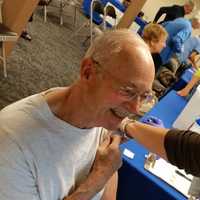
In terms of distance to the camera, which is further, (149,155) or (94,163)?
(149,155)

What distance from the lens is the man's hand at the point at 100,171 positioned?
1181mm

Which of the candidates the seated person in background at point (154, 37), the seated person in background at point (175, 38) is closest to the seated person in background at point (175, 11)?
the seated person in background at point (175, 38)

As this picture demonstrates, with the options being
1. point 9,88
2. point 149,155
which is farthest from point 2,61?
point 149,155

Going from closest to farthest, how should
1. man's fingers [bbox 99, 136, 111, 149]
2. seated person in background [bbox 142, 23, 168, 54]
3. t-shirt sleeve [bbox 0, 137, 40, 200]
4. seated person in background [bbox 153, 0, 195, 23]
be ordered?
1. t-shirt sleeve [bbox 0, 137, 40, 200]
2. man's fingers [bbox 99, 136, 111, 149]
3. seated person in background [bbox 142, 23, 168, 54]
4. seated person in background [bbox 153, 0, 195, 23]

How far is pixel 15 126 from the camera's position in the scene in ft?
3.30

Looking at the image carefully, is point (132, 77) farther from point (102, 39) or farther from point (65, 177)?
point (65, 177)

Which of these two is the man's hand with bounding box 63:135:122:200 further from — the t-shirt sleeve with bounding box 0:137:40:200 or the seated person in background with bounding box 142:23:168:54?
the seated person in background with bounding box 142:23:168:54

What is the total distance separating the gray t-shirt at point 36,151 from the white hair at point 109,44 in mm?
198

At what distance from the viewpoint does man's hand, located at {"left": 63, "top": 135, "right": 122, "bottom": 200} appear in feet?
3.87

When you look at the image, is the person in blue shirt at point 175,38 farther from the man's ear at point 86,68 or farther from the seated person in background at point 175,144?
the man's ear at point 86,68

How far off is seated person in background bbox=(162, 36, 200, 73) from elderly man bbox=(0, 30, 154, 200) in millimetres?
3694

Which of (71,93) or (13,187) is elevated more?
(71,93)

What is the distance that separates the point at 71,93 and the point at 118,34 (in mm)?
213

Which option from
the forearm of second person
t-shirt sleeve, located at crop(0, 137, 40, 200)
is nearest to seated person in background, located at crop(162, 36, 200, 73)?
the forearm of second person
